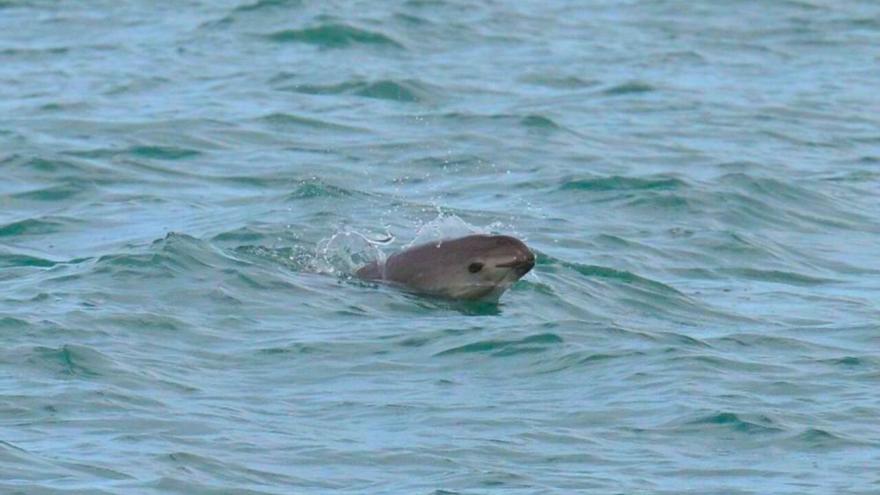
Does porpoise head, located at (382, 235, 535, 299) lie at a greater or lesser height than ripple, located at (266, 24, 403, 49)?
greater

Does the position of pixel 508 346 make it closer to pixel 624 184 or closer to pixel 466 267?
pixel 466 267

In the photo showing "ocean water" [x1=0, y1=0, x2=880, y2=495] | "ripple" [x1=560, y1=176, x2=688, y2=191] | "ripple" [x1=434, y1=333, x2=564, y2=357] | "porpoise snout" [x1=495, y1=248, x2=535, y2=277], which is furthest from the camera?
"ripple" [x1=560, y1=176, x2=688, y2=191]

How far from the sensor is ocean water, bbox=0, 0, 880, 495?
381 inches

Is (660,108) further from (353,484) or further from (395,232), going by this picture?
(353,484)

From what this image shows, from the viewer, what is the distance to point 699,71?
78.5 feet

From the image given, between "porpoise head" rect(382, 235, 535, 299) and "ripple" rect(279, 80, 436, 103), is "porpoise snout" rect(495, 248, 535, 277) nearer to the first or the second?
"porpoise head" rect(382, 235, 535, 299)

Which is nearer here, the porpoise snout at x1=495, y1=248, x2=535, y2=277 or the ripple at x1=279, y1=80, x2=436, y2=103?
the porpoise snout at x1=495, y1=248, x2=535, y2=277

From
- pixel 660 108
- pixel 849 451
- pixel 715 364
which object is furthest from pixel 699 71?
pixel 849 451

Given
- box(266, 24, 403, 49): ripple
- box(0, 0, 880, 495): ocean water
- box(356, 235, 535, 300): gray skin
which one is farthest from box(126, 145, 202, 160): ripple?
box(266, 24, 403, 49): ripple

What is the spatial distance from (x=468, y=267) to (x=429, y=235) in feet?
3.21

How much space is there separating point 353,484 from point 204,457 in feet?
2.48

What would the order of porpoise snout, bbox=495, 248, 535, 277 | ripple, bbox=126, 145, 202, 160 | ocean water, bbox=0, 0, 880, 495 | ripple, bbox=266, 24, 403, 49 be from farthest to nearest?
ripple, bbox=266, 24, 403, 49
ripple, bbox=126, 145, 202, 160
porpoise snout, bbox=495, 248, 535, 277
ocean water, bbox=0, 0, 880, 495

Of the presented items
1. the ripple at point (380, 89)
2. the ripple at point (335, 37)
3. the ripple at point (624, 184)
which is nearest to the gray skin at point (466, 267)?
the ripple at point (624, 184)

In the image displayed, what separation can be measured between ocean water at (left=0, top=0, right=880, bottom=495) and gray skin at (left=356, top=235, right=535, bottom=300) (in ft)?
0.76
